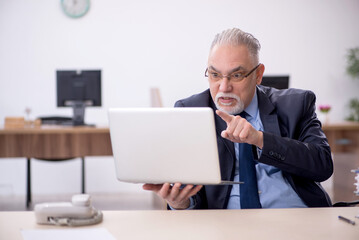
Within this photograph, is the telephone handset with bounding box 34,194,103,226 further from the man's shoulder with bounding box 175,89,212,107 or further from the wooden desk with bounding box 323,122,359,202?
the wooden desk with bounding box 323,122,359,202

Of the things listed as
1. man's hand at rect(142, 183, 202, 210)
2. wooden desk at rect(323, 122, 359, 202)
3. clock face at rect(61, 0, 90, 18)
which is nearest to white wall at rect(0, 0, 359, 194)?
clock face at rect(61, 0, 90, 18)

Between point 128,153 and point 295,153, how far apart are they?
0.59 m

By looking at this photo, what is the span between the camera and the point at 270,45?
568 cm

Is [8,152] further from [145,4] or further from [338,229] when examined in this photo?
[338,229]

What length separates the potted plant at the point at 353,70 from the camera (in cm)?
541

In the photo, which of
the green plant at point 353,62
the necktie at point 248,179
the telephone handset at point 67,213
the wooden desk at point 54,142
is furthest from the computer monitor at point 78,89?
the green plant at point 353,62

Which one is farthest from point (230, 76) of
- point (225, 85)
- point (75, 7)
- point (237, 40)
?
point (75, 7)

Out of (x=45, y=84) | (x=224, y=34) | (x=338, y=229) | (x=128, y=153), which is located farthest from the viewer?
(x=45, y=84)

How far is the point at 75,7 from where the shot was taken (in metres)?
5.39

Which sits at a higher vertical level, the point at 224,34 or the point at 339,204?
the point at 224,34

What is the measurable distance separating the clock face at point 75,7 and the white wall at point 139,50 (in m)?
0.07

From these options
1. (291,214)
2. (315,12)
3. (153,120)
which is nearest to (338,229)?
(291,214)

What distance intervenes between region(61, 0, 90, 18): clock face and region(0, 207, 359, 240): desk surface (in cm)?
448

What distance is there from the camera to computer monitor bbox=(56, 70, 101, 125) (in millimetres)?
4023
